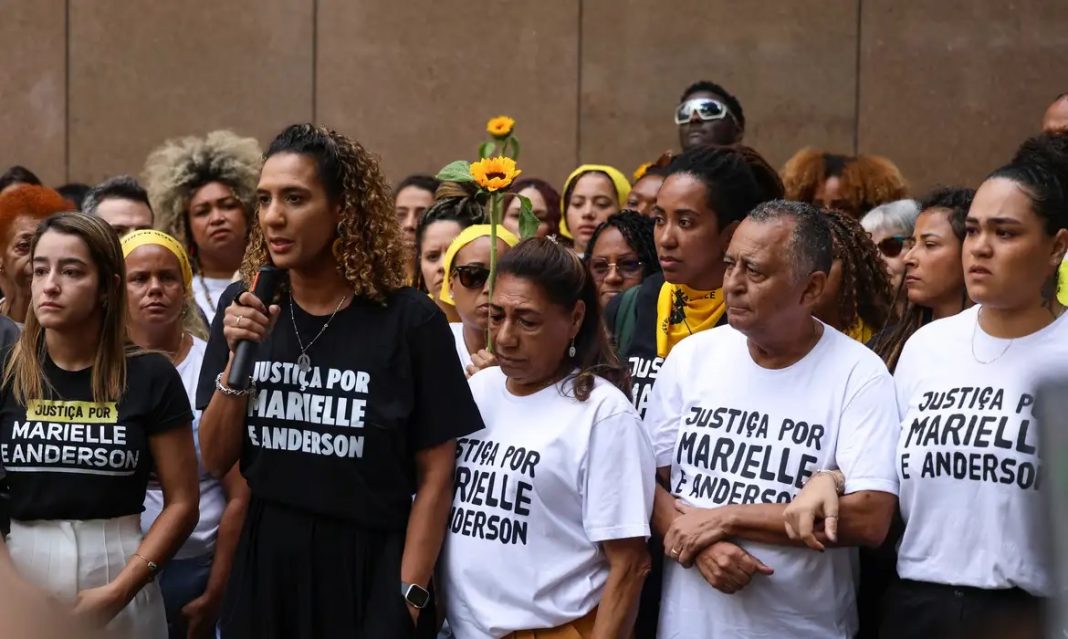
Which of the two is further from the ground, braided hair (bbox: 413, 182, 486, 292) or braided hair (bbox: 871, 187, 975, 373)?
braided hair (bbox: 413, 182, 486, 292)

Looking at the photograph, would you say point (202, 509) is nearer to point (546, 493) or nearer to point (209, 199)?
point (546, 493)

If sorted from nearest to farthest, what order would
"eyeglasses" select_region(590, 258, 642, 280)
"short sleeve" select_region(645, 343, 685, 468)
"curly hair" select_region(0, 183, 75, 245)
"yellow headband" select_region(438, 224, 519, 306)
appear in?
"short sleeve" select_region(645, 343, 685, 468) < "yellow headband" select_region(438, 224, 519, 306) < "eyeglasses" select_region(590, 258, 642, 280) < "curly hair" select_region(0, 183, 75, 245)

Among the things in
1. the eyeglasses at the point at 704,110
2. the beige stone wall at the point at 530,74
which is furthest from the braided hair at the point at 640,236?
the beige stone wall at the point at 530,74

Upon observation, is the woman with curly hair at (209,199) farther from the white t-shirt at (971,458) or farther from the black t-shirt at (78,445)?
the white t-shirt at (971,458)

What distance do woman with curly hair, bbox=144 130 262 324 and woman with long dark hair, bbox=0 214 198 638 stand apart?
7.14 feet

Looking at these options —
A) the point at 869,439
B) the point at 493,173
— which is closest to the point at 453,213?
the point at 493,173

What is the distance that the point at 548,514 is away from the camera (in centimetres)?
432

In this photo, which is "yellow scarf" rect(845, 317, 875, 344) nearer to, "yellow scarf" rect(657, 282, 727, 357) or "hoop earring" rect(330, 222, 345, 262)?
"yellow scarf" rect(657, 282, 727, 357)

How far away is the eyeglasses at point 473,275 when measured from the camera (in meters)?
5.54

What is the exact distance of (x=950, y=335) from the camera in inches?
175

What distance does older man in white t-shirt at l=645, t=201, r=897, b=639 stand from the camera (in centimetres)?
427

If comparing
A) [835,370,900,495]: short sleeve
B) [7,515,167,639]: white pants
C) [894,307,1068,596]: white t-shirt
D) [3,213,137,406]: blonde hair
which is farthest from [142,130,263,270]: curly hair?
[894,307,1068,596]: white t-shirt

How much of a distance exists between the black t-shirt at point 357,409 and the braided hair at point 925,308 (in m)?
1.63

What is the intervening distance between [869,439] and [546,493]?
93 cm
